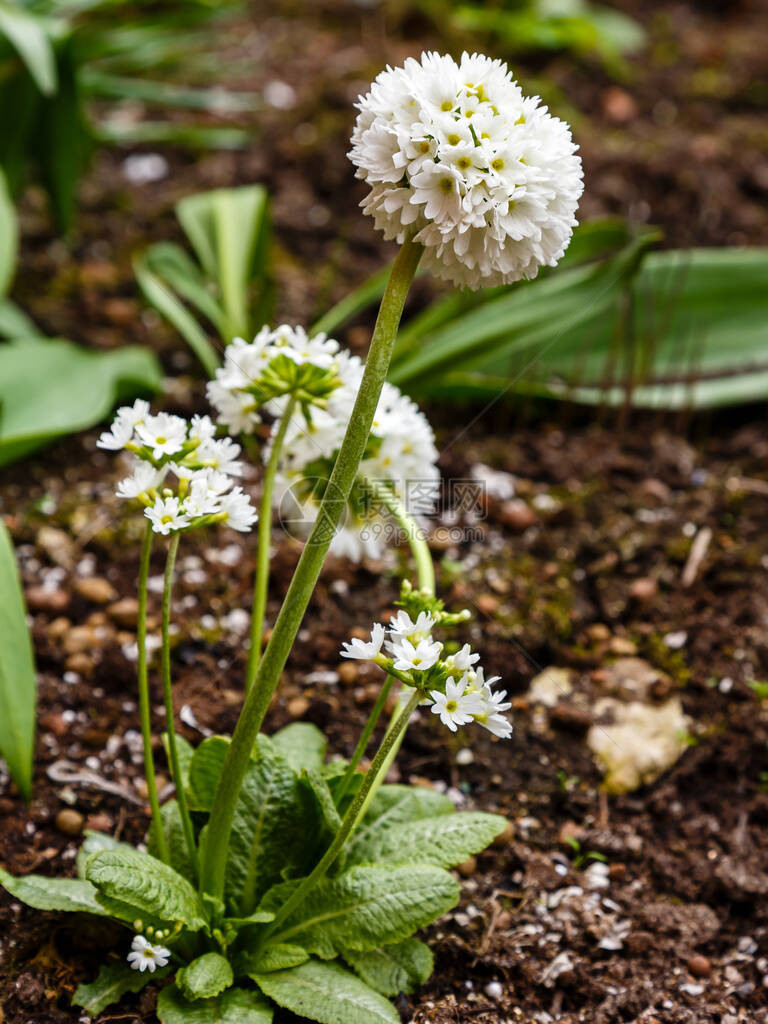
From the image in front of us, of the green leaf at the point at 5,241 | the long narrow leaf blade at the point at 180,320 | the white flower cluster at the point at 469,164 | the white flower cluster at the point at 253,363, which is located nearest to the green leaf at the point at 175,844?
the white flower cluster at the point at 253,363

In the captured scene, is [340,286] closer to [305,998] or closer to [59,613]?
[59,613]

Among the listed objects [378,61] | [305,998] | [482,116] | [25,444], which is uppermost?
[378,61]

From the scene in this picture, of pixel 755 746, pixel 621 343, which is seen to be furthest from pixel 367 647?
pixel 621 343

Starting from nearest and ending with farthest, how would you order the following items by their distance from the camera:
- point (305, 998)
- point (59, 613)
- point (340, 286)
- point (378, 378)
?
point (378, 378) → point (305, 998) → point (59, 613) → point (340, 286)

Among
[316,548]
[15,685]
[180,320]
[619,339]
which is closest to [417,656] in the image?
[316,548]

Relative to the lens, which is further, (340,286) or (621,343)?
(340,286)

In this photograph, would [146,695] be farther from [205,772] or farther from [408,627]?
[408,627]

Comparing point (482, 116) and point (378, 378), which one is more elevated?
point (482, 116)
